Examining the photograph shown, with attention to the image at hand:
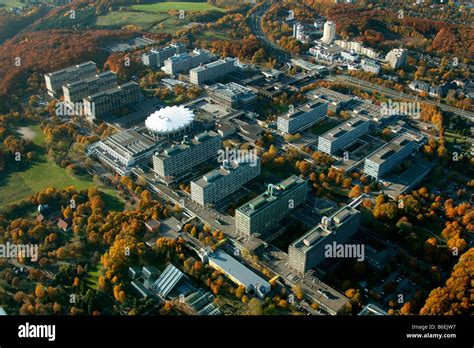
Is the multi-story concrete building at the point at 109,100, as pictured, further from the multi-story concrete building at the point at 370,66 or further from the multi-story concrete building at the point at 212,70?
the multi-story concrete building at the point at 370,66

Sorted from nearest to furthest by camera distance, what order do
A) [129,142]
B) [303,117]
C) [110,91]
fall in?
[129,142] → [303,117] → [110,91]

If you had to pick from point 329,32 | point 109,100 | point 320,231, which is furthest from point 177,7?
point 320,231

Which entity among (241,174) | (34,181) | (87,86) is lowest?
(34,181)

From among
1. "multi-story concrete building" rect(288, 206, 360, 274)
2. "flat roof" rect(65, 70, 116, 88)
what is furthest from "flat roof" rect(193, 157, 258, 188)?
"flat roof" rect(65, 70, 116, 88)

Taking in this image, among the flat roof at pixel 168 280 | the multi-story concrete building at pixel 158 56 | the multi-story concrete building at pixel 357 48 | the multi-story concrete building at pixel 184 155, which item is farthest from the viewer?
the multi-story concrete building at pixel 357 48

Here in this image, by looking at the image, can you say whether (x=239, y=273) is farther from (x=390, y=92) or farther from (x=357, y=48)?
(x=357, y=48)

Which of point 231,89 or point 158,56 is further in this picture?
point 158,56

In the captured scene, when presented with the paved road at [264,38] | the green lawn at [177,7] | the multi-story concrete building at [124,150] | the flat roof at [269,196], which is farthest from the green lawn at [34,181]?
the green lawn at [177,7]
